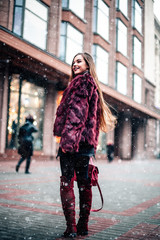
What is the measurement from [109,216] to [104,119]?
4.67 feet

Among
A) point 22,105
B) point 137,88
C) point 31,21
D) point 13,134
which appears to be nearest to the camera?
point 13,134

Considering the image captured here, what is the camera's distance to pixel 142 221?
143 inches

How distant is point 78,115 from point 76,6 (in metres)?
18.8

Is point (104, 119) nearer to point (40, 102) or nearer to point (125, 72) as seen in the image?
point (40, 102)

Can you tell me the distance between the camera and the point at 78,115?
9.16 ft

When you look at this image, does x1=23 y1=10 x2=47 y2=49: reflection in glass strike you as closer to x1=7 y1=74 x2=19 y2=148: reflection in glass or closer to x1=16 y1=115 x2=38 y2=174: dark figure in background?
x1=7 y1=74 x2=19 y2=148: reflection in glass

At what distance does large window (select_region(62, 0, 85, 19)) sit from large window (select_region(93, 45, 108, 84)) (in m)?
2.78

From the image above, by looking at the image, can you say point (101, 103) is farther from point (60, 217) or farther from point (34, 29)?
point (34, 29)

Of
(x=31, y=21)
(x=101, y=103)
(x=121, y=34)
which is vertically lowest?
(x=101, y=103)

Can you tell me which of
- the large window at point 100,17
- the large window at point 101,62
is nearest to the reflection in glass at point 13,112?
the large window at point 101,62

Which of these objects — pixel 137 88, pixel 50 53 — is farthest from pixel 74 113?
pixel 137 88

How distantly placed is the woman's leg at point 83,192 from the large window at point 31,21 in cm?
1409

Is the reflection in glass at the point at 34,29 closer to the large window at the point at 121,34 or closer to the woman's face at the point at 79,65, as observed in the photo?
the large window at the point at 121,34

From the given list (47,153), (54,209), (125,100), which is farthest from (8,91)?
(54,209)
